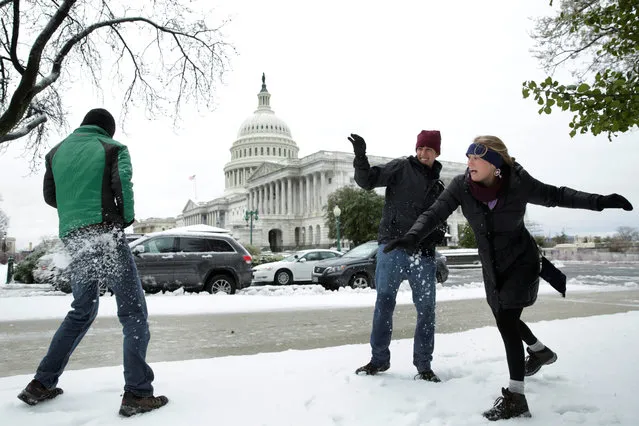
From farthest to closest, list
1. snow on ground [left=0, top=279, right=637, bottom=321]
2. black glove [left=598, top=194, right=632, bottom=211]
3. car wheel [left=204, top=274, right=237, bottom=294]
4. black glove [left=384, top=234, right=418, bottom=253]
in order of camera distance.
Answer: car wheel [left=204, top=274, right=237, bottom=294]
snow on ground [left=0, top=279, right=637, bottom=321]
black glove [left=384, top=234, right=418, bottom=253]
black glove [left=598, top=194, right=632, bottom=211]

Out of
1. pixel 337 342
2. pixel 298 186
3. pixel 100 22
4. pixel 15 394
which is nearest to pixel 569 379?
pixel 337 342

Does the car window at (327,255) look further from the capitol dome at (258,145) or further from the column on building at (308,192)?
the capitol dome at (258,145)

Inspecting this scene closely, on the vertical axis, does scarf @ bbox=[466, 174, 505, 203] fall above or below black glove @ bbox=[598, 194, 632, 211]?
above

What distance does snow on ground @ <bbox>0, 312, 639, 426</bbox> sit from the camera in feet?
9.25

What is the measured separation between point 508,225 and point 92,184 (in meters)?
2.71

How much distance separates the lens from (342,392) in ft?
10.8

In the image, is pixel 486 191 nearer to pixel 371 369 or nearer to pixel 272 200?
pixel 371 369

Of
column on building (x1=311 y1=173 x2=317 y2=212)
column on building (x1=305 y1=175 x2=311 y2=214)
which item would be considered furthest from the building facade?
column on building (x1=311 y1=173 x2=317 y2=212)

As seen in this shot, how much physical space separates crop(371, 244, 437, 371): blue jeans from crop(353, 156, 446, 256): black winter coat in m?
0.15

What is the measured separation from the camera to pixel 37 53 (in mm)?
10250

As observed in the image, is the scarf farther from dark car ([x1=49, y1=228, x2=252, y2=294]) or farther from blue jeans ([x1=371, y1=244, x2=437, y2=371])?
dark car ([x1=49, y1=228, x2=252, y2=294])

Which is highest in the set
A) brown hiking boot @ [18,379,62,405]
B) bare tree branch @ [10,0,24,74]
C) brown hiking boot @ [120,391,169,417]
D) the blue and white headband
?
bare tree branch @ [10,0,24,74]

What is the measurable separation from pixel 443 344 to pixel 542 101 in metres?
2.61

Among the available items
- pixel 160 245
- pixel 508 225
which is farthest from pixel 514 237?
pixel 160 245
